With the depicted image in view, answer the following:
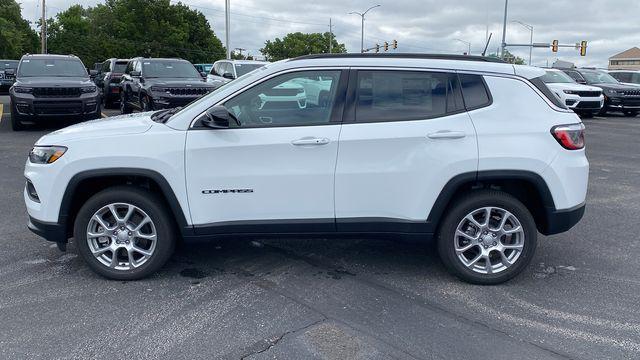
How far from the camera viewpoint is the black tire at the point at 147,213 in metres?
4.23

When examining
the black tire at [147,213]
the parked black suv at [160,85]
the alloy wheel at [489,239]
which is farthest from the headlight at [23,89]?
the alloy wheel at [489,239]

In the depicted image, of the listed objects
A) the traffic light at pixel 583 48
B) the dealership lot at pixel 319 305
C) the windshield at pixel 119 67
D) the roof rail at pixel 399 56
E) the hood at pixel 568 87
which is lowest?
the dealership lot at pixel 319 305

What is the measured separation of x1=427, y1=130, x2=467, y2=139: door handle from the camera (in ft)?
13.6

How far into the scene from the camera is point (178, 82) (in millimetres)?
13766

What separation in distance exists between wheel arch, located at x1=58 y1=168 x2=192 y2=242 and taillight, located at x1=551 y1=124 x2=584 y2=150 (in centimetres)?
292

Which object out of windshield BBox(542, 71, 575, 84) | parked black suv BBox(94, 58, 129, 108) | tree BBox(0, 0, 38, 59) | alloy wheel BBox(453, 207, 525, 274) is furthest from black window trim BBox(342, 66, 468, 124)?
tree BBox(0, 0, 38, 59)

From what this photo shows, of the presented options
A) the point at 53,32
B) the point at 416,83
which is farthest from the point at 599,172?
the point at 53,32

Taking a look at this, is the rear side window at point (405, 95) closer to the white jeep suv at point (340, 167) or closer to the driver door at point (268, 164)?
the white jeep suv at point (340, 167)

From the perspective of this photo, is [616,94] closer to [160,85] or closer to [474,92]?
[160,85]

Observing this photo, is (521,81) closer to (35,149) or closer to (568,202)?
(568,202)

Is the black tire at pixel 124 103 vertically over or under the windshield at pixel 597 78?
under

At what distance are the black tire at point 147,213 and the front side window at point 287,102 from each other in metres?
0.89

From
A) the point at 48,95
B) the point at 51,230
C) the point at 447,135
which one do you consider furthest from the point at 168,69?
the point at 447,135

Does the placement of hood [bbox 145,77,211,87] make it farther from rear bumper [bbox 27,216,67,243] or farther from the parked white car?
the parked white car
